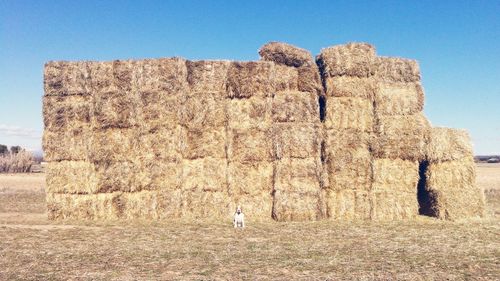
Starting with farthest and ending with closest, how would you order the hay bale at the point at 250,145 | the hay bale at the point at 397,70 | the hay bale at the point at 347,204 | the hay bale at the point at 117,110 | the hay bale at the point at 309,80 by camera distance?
1. the hay bale at the point at 397,70
2. the hay bale at the point at 309,80
3. the hay bale at the point at 347,204
4. the hay bale at the point at 250,145
5. the hay bale at the point at 117,110

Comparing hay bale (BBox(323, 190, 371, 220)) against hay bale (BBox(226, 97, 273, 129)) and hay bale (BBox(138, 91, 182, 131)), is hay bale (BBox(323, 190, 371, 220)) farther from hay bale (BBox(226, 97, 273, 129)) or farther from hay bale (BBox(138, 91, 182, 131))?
hay bale (BBox(138, 91, 182, 131))

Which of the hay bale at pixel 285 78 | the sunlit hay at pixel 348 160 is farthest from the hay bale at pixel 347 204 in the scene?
the hay bale at pixel 285 78

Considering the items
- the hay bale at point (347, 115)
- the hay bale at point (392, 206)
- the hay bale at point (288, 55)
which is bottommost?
the hay bale at point (392, 206)

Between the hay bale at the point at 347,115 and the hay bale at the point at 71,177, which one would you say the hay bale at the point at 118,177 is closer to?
the hay bale at the point at 71,177

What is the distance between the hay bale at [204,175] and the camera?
1766cm

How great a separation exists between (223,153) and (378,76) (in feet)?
22.3

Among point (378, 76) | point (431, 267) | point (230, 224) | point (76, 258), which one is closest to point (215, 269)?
point (76, 258)

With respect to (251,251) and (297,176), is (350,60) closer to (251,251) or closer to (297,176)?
(297,176)

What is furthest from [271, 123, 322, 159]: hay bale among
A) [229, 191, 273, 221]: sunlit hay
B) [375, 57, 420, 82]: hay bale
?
[375, 57, 420, 82]: hay bale

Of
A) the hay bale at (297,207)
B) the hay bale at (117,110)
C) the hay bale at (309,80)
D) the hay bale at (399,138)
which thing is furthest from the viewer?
the hay bale at (309,80)

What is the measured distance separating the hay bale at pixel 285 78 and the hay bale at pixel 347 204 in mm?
4269

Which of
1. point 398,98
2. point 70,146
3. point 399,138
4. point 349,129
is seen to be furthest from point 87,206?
point 398,98

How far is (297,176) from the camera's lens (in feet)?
57.3

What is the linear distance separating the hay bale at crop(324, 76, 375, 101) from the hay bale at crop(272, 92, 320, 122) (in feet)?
2.85
